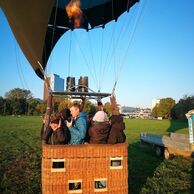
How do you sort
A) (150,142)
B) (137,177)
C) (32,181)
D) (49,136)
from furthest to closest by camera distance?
(150,142) → (137,177) → (32,181) → (49,136)

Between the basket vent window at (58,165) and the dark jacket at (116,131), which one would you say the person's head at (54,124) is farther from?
the dark jacket at (116,131)

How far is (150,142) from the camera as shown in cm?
1062

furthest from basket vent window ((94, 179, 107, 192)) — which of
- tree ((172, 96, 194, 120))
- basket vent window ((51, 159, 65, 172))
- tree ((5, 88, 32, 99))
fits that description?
tree ((5, 88, 32, 99))

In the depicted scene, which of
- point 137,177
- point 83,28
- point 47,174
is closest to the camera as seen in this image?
point 47,174

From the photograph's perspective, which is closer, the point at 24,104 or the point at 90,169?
the point at 90,169

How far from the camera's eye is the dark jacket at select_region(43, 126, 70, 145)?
12.9 ft

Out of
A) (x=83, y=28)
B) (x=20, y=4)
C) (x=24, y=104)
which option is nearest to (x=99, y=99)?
(x=20, y=4)

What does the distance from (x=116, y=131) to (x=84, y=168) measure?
748mm

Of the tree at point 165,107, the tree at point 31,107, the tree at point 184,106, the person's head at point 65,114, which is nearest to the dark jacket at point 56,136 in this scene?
the person's head at point 65,114

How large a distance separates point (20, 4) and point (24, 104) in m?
74.0

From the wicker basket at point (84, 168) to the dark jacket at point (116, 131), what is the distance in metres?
A: 0.13

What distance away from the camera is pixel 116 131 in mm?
4188

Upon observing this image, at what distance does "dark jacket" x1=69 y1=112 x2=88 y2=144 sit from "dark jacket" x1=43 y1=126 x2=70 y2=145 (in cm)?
9

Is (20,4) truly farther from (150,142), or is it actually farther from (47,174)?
(150,142)
